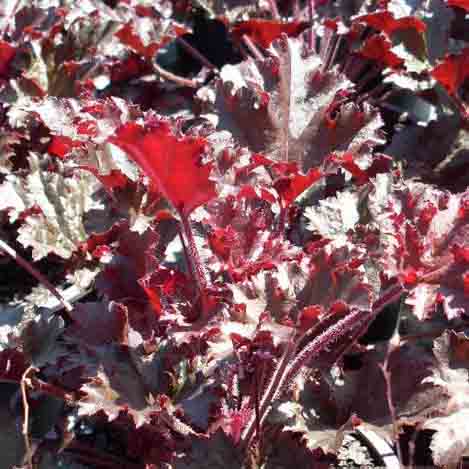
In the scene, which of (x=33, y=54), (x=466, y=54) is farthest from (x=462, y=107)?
(x=33, y=54)

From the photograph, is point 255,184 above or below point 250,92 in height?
below

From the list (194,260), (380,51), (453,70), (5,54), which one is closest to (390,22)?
(380,51)

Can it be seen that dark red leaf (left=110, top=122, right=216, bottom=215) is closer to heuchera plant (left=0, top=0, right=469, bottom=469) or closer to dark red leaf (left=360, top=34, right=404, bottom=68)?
heuchera plant (left=0, top=0, right=469, bottom=469)

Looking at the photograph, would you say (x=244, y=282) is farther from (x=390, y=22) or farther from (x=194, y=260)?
(x=390, y=22)

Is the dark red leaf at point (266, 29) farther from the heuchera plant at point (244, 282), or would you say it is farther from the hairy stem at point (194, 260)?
the hairy stem at point (194, 260)

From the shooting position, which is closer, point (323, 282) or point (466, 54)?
point (323, 282)

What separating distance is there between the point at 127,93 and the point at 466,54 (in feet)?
3.55

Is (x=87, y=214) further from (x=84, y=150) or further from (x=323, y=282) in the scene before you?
(x=323, y=282)

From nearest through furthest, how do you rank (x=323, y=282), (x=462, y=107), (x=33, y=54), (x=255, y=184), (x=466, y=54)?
(x=323, y=282) → (x=255, y=184) → (x=466, y=54) → (x=462, y=107) → (x=33, y=54)

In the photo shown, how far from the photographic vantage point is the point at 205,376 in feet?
4.31

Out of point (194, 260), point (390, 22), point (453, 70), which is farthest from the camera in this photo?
point (390, 22)

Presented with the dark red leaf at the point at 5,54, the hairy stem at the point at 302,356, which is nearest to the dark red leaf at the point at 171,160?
the hairy stem at the point at 302,356

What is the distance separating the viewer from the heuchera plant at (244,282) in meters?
1.25

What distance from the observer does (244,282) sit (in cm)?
125
